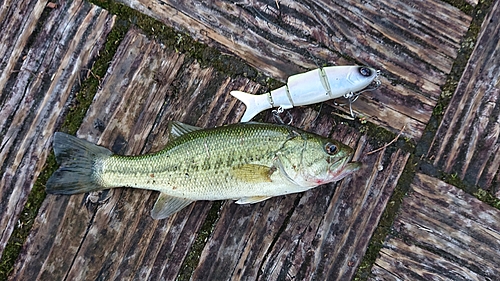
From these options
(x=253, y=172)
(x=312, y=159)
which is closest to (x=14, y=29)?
(x=253, y=172)

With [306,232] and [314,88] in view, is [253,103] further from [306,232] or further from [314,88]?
[306,232]

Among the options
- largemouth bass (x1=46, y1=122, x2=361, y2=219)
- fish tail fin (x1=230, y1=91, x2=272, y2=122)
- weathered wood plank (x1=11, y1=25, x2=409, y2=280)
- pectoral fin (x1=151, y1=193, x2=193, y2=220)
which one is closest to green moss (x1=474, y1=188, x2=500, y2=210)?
weathered wood plank (x1=11, y1=25, x2=409, y2=280)

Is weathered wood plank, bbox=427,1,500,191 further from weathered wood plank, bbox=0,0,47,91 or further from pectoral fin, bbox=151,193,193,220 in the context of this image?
weathered wood plank, bbox=0,0,47,91

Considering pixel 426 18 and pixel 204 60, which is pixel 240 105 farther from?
pixel 426 18

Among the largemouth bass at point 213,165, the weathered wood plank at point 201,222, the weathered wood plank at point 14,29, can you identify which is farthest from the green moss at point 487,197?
the weathered wood plank at point 14,29

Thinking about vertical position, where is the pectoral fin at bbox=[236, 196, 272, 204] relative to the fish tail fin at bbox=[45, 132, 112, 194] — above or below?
above

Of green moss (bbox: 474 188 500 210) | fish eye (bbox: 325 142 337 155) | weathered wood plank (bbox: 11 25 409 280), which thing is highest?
green moss (bbox: 474 188 500 210)

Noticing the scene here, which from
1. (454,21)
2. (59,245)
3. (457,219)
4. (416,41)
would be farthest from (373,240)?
(59,245)
